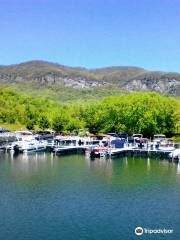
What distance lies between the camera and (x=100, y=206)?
51406mm

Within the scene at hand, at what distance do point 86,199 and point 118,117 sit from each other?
68.5 m

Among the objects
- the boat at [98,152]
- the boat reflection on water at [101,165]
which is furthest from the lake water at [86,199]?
the boat at [98,152]

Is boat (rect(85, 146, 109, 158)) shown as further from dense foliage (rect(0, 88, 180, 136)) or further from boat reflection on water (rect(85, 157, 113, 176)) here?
dense foliage (rect(0, 88, 180, 136))

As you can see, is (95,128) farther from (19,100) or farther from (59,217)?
(59,217)

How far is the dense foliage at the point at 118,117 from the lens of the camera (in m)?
118

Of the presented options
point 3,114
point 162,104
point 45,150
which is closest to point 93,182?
point 45,150

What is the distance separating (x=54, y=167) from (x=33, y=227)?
108 feet

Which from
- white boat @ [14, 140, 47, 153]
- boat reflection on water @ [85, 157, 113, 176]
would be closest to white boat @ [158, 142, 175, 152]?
boat reflection on water @ [85, 157, 113, 176]

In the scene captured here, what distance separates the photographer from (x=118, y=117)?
121750mm

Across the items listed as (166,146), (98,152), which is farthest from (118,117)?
(98,152)

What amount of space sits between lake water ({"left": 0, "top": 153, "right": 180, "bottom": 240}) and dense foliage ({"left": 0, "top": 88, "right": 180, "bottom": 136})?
36357 millimetres

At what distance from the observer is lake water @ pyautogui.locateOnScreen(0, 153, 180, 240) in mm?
43531

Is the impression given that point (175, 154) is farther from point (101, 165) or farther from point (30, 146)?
point (30, 146)

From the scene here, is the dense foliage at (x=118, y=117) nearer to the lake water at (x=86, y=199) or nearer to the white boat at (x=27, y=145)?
the white boat at (x=27, y=145)
